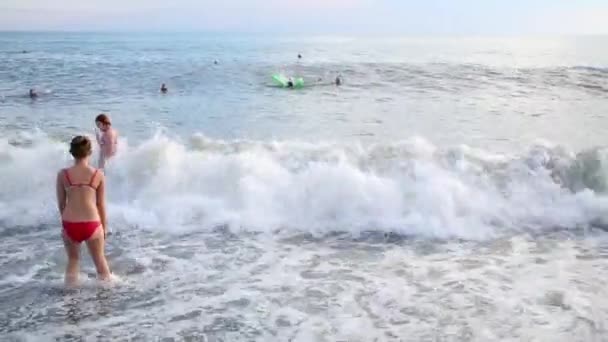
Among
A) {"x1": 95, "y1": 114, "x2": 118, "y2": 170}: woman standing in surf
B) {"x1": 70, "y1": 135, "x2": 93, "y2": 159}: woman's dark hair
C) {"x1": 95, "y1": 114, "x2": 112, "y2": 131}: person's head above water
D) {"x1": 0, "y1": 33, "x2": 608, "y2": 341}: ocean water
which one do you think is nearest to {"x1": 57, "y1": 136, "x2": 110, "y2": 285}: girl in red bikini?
{"x1": 70, "y1": 135, "x2": 93, "y2": 159}: woman's dark hair

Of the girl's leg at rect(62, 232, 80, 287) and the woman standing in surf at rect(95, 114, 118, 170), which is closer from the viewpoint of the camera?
the girl's leg at rect(62, 232, 80, 287)

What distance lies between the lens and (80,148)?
18.8 feet

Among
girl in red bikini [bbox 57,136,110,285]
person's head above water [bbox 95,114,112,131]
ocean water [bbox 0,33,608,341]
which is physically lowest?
ocean water [bbox 0,33,608,341]

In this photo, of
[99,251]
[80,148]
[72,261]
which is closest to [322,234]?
[99,251]

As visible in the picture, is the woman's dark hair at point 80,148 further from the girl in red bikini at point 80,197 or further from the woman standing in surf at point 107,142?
the woman standing in surf at point 107,142

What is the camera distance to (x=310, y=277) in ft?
22.2

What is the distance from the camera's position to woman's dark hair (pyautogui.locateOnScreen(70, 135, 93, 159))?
5727mm

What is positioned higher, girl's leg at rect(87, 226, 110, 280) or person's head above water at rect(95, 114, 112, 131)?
person's head above water at rect(95, 114, 112, 131)

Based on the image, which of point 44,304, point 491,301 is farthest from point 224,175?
point 491,301

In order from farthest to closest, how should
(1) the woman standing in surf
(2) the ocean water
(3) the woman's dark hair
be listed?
(1) the woman standing in surf < (3) the woman's dark hair < (2) the ocean water

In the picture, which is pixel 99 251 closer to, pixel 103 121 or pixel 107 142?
pixel 103 121

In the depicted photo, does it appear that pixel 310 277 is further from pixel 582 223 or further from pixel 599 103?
pixel 599 103

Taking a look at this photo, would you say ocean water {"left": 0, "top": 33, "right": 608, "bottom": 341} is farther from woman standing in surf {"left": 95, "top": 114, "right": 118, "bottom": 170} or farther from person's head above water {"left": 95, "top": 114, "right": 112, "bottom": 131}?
person's head above water {"left": 95, "top": 114, "right": 112, "bottom": 131}

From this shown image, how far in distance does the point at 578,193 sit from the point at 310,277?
18.2 feet
